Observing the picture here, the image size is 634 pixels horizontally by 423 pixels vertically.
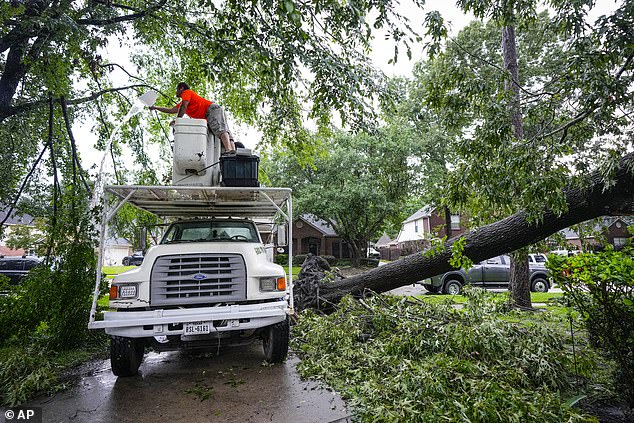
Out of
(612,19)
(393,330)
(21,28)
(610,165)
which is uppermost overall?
(21,28)

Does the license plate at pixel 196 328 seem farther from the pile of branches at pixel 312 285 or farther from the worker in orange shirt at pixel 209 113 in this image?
the pile of branches at pixel 312 285

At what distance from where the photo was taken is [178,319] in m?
3.88

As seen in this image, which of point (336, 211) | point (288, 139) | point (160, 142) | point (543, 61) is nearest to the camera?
point (288, 139)

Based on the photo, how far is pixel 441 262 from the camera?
6.26 meters

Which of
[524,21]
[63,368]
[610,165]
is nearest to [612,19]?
[610,165]

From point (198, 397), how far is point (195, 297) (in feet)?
3.59

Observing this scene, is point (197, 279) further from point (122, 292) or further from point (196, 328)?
point (122, 292)

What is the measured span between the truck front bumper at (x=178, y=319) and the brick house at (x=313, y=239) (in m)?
32.8

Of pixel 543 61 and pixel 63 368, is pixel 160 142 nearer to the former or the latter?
pixel 63 368

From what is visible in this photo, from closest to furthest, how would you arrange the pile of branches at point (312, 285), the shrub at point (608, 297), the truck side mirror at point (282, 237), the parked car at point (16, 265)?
1. the shrub at point (608, 297)
2. the truck side mirror at point (282, 237)
3. the pile of branches at point (312, 285)
4. the parked car at point (16, 265)

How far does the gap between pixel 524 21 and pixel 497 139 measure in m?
2.09

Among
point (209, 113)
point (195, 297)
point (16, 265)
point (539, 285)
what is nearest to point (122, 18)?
point (209, 113)

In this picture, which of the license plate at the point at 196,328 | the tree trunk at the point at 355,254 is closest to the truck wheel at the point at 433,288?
the license plate at the point at 196,328

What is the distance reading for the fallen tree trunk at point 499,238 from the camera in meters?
4.34
